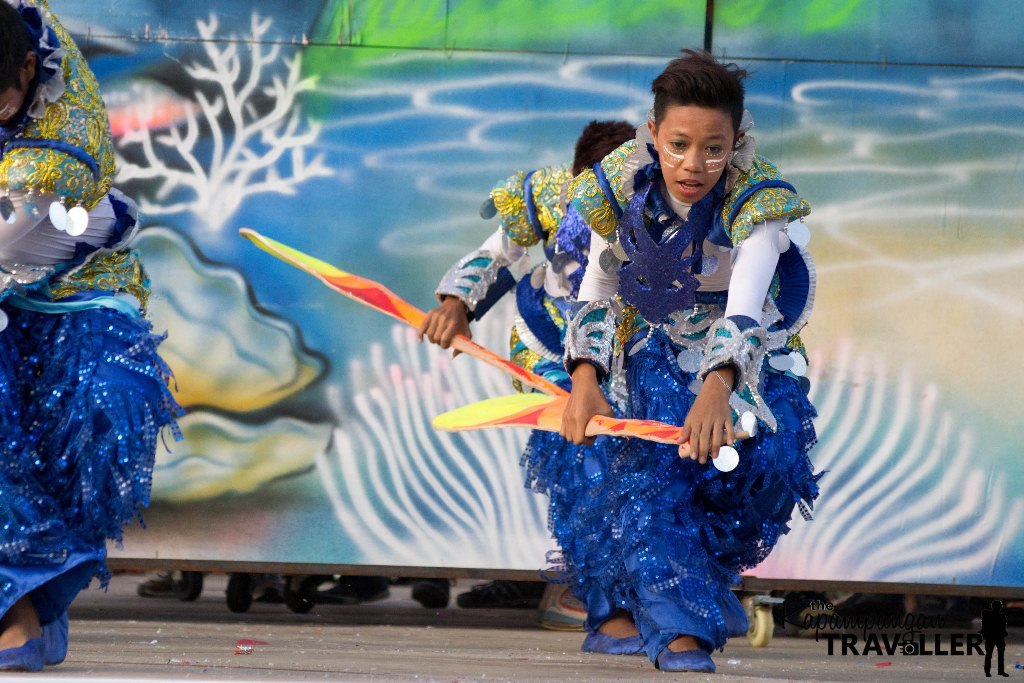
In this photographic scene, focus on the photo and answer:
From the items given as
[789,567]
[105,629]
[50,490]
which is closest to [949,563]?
[789,567]

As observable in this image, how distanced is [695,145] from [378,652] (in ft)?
4.85

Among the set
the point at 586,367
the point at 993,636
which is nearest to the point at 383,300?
the point at 586,367

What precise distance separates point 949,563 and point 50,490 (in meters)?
2.94

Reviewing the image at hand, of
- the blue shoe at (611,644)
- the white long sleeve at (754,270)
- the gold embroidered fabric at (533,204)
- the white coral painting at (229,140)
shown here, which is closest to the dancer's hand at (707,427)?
the white long sleeve at (754,270)

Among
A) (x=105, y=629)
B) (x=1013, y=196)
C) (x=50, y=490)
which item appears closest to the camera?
(x=50, y=490)

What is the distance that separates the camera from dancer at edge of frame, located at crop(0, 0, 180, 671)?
10.2ft

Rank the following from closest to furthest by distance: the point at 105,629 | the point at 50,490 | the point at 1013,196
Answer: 1. the point at 50,490
2. the point at 105,629
3. the point at 1013,196

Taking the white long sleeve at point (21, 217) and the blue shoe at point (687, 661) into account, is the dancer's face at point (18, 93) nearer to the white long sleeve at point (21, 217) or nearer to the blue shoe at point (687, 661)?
the white long sleeve at point (21, 217)

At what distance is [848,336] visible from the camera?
4980mm

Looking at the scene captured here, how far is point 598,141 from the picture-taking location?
4.30 metres

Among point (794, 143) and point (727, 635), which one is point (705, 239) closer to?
point (727, 635)

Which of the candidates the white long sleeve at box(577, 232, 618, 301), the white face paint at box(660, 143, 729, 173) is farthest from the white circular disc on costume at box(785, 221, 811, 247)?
the white long sleeve at box(577, 232, 618, 301)

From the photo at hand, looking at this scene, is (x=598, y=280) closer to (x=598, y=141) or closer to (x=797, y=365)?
(x=797, y=365)

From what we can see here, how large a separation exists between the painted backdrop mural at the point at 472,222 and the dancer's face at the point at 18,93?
1.78 meters
